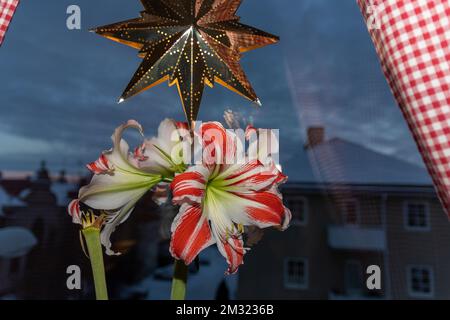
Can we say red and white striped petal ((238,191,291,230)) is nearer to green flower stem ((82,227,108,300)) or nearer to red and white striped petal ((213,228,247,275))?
red and white striped petal ((213,228,247,275))

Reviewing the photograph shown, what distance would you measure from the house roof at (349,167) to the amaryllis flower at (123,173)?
290 mm

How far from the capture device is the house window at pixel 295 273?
0.79 metres

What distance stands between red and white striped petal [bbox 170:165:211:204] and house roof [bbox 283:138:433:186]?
11.3 inches

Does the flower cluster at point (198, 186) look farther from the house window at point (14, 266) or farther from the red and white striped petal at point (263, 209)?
the house window at point (14, 266)

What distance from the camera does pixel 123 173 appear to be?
1.42ft

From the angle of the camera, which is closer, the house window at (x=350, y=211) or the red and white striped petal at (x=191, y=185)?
the red and white striped petal at (x=191, y=185)

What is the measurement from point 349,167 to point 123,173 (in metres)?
0.49

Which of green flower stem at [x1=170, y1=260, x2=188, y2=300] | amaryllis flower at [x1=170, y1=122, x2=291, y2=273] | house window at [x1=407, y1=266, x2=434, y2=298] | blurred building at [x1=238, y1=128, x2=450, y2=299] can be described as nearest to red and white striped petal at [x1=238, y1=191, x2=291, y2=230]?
amaryllis flower at [x1=170, y1=122, x2=291, y2=273]

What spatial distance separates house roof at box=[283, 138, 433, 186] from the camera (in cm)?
68

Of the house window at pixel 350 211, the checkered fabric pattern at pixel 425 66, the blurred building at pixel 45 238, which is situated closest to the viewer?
the checkered fabric pattern at pixel 425 66

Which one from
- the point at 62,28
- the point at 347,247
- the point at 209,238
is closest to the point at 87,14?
the point at 62,28

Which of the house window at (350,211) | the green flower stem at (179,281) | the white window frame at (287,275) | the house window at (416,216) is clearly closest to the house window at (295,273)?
the white window frame at (287,275)

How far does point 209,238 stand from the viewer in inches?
16.2
